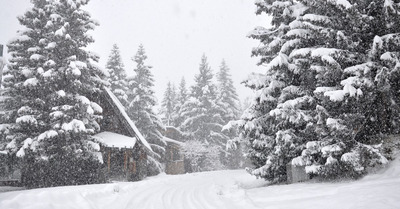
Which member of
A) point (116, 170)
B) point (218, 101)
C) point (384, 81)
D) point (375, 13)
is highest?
point (218, 101)

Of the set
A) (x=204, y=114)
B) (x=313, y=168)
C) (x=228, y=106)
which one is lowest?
(x=313, y=168)

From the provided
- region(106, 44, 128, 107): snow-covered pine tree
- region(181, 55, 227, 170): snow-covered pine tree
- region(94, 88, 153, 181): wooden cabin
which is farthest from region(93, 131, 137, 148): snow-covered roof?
region(181, 55, 227, 170): snow-covered pine tree

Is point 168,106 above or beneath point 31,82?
above

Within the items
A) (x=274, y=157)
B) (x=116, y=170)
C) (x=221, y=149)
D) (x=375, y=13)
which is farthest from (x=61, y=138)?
(x=221, y=149)

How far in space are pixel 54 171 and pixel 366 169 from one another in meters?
16.1

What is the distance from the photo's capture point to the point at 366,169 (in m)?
9.44

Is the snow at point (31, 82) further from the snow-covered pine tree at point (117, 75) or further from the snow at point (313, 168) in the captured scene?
the snow-covered pine tree at point (117, 75)

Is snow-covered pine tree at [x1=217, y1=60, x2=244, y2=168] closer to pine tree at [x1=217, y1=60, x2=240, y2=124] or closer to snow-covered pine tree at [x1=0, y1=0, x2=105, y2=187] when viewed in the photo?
pine tree at [x1=217, y1=60, x2=240, y2=124]

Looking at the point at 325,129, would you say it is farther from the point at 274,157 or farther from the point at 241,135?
the point at 241,135

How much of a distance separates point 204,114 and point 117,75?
43.8ft

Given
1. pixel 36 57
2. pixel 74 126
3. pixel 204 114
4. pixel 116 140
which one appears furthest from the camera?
pixel 204 114

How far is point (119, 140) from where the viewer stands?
70.1ft

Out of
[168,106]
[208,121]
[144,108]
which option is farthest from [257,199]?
[168,106]

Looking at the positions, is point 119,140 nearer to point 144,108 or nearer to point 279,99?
point 144,108
